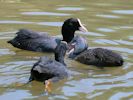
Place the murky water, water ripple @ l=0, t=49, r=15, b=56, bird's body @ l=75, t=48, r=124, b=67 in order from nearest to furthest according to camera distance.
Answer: the murky water → bird's body @ l=75, t=48, r=124, b=67 → water ripple @ l=0, t=49, r=15, b=56

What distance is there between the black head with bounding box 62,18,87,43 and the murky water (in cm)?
44

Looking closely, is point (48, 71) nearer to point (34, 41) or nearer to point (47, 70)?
point (47, 70)

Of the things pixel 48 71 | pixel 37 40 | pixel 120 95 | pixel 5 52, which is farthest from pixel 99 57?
pixel 5 52

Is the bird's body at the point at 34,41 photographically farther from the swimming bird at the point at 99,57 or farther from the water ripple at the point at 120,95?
the water ripple at the point at 120,95

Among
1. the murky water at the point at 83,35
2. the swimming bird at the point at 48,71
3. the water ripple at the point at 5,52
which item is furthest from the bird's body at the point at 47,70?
the water ripple at the point at 5,52

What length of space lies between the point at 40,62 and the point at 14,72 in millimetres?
727

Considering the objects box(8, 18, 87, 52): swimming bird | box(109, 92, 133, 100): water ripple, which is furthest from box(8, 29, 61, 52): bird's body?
box(109, 92, 133, 100): water ripple

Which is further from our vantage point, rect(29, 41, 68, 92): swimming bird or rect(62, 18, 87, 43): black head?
rect(62, 18, 87, 43): black head

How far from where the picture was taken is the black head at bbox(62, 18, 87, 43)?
1408 centimetres

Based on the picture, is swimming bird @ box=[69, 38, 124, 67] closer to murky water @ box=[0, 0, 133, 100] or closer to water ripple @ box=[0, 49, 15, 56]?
murky water @ box=[0, 0, 133, 100]

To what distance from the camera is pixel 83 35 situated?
1480 cm

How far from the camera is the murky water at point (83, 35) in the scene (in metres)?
10.7

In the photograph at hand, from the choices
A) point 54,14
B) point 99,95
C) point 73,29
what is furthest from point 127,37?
point 99,95

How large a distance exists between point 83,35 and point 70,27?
0.74 m
